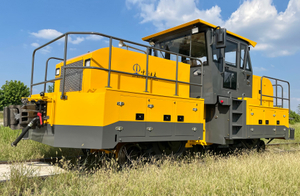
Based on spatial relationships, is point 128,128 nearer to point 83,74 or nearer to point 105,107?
point 105,107

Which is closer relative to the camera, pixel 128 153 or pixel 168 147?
pixel 128 153

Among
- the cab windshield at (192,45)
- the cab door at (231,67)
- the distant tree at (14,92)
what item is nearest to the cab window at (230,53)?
the cab door at (231,67)

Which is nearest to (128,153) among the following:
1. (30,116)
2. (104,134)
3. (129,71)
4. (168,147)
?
(104,134)

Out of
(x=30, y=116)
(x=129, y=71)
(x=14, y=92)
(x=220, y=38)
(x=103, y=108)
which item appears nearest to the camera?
(x=103, y=108)

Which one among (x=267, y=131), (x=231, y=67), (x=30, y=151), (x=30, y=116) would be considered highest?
(x=231, y=67)

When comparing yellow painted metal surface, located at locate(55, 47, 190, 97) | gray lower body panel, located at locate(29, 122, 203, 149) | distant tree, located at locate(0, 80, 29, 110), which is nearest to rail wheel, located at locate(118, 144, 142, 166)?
gray lower body panel, located at locate(29, 122, 203, 149)

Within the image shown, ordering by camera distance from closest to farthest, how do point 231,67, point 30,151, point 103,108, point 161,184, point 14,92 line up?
point 161,184 < point 103,108 < point 30,151 < point 231,67 < point 14,92

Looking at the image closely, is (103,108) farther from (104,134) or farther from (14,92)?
(14,92)

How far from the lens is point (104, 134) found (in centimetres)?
425

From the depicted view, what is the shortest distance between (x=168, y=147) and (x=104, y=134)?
194 centimetres

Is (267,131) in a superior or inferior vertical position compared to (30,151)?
superior

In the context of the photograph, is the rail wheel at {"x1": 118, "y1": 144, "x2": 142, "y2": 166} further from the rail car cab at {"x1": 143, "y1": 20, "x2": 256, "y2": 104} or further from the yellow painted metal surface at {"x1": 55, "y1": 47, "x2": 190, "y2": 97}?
the rail car cab at {"x1": 143, "y1": 20, "x2": 256, "y2": 104}

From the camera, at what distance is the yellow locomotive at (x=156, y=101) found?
4.43 meters

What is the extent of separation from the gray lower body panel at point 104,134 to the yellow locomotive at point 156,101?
2 centimetres
